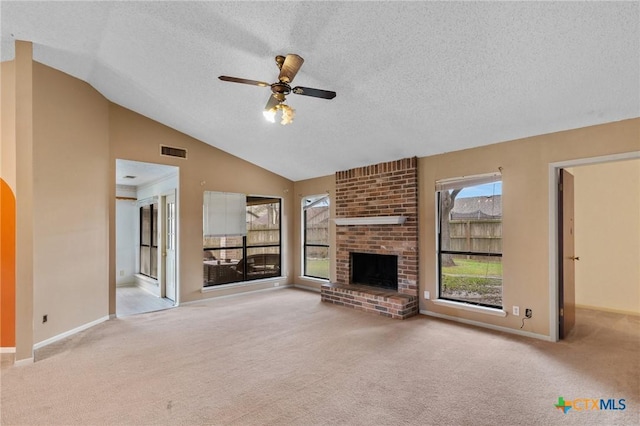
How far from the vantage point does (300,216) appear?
706cm

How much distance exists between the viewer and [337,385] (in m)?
2.66

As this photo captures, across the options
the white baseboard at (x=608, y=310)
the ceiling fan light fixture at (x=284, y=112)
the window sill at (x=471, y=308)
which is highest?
the ceiling fan light fixture at (x=284, y=112)

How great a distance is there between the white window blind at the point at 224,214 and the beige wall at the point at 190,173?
5.5 inches

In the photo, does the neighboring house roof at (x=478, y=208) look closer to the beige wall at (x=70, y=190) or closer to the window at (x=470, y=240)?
the window at (x=470, y=240)

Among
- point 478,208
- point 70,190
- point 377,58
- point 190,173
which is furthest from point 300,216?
point 377,58

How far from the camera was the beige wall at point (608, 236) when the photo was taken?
4809mm

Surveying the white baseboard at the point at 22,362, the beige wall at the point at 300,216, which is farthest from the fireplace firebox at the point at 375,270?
the white baseboard at the point at 22,362

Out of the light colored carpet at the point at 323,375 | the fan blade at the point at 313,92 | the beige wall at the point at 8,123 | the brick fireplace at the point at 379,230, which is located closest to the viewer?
the light colored carpet at the point at 323,375

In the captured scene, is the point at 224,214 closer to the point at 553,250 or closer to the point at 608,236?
the point at 553,250

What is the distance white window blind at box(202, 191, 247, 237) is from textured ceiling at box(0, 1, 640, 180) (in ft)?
6.24

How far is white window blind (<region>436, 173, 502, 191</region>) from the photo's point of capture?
4.18 metres

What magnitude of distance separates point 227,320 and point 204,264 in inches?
67.9

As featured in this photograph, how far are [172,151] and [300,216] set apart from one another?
9.53 ft

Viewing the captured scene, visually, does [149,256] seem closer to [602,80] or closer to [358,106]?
[358,106]
